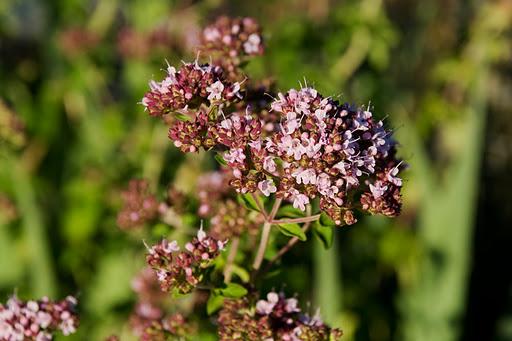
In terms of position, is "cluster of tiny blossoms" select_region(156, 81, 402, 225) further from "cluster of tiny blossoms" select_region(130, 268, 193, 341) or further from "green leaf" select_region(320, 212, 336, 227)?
"cluster of tiny blossoms" select_region(130, 268, 193, 341)

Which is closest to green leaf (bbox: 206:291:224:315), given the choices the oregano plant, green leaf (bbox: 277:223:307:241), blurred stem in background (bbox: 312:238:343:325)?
the oregano plant

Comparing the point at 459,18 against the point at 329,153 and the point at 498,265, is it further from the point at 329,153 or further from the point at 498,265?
the point at 329,153

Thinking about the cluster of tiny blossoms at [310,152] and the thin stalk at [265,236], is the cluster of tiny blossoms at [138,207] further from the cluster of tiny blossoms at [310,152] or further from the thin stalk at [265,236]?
the cluster of tiny blossoms at [310,152]

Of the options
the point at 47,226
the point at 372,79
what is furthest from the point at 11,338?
the point at 372,79

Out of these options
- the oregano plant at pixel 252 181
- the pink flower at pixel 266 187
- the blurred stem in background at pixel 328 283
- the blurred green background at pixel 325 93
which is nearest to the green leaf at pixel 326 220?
the oregano plant at pixel 252 181

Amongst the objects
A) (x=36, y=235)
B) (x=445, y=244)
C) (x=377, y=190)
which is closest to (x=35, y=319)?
(x=377, y=190)

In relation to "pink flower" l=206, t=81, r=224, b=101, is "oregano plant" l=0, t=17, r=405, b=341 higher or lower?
lower

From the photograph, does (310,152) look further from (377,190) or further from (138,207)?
(138,207)
